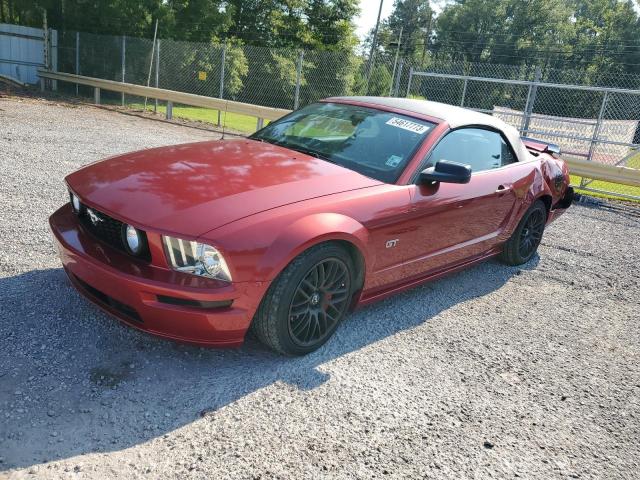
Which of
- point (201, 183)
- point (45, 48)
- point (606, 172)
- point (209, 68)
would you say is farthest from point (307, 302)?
point (45, 48)

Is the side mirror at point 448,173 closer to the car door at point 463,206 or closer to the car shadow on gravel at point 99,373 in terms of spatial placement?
the car door at point 463,206

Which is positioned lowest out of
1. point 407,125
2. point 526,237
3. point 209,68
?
point 526,237

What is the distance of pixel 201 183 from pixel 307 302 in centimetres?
96

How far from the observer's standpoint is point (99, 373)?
2883 mm

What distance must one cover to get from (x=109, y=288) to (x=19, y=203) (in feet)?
10.9

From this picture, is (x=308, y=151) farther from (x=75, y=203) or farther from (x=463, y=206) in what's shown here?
(x=75, y=203)

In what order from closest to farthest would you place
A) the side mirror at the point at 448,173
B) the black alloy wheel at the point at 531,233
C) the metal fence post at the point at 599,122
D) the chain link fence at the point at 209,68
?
1. the side mirror at the point at 448,173
2. the black alloy wheel at the point at 531,233
3. the metal fence post at the point at 599,122
4. the chain link fence at the point at 209,68

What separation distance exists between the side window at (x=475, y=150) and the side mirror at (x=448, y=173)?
0.19 meters

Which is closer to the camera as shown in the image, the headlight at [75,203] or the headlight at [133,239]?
the headlight at [133,239]

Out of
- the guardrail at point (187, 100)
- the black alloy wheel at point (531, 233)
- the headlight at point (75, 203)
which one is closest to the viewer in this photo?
the headlight at point (75, 203)

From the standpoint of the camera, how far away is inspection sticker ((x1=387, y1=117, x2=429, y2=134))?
13.2 feet

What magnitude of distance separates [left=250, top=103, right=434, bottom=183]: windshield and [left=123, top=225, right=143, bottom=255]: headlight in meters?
1.56

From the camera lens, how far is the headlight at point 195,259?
2738mm

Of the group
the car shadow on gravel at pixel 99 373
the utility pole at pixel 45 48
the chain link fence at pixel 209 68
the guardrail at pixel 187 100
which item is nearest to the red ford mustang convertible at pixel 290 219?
the car shadow on gravel at pixel 99 373
